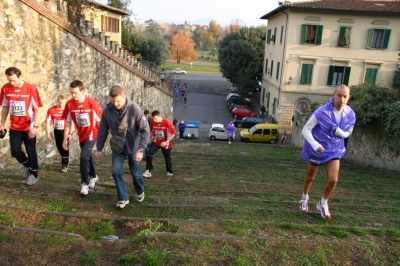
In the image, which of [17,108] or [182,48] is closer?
[17,108]

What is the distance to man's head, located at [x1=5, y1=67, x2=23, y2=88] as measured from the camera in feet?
17.2

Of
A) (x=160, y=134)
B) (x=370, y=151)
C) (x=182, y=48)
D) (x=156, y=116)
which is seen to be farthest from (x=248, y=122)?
(x=182, y=48)

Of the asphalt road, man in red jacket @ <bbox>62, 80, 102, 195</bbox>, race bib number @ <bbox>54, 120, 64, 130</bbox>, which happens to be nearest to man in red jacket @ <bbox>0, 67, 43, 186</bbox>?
man in red jacket @ <bbox>62, 80, 102, 195</bbox>

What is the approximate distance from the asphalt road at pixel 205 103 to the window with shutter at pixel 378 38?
43.3 feet

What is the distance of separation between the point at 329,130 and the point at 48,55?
6.94 m

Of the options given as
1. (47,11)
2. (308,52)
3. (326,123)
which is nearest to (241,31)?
(308,52)

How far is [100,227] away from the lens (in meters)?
4.13

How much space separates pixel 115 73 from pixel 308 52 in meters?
19.6

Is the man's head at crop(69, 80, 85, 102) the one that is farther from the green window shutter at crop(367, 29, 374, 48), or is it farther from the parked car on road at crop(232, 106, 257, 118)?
the parked car on road at crop(232, 106, 257, 118)

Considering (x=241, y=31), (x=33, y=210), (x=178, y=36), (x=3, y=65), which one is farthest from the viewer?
(x=178, y=36)

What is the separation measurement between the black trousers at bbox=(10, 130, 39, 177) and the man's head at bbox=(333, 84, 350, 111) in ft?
16.6

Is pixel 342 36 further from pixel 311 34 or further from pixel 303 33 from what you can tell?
pixel 303 33

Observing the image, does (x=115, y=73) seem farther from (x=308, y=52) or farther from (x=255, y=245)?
(x=308, y=52)

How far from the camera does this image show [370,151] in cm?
1401
